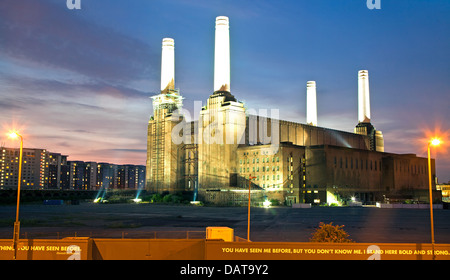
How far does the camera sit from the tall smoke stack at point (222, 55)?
147 meters

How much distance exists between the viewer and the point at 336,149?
14450 cm

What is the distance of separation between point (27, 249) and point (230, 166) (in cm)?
12331

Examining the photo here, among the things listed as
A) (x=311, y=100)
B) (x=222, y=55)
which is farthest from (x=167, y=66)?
(x=311, y=100)

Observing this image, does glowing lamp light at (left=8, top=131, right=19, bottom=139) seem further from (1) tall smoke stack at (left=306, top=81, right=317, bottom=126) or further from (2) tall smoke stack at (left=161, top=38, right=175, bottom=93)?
(1) tall smoke stack at (left=306, top=81, right=317, bottom=126)

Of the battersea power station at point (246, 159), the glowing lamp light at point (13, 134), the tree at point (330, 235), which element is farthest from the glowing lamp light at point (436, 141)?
the battersea power station at point (246, 159)

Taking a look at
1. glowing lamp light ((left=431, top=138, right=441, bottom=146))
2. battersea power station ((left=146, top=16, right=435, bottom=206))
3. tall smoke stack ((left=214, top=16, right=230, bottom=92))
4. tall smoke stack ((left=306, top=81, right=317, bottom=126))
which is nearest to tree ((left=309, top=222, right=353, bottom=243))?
glowing lamp light ((left=431, top=138, right=441, bottom=146))

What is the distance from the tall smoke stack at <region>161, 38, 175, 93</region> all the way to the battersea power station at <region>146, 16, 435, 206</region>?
402 mm

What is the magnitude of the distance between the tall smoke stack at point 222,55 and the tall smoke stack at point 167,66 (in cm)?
2880

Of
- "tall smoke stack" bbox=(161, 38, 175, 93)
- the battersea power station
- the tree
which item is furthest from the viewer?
"tall smoke stack" bbox=(161, 38, 175, 93)

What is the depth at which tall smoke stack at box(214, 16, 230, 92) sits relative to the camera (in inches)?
5802

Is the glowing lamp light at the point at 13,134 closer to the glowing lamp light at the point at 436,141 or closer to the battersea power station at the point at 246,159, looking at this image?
the glowing lamp light at the point at 436,141

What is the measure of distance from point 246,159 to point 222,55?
121 feet

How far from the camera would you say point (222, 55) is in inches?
5812
